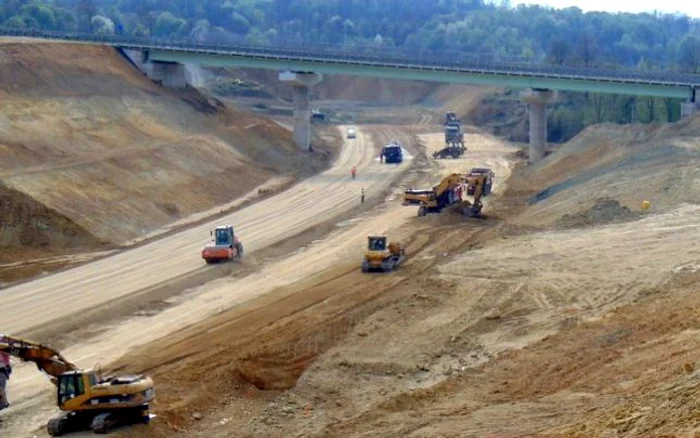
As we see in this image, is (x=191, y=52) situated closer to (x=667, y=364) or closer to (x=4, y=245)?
(x=4, y=245)

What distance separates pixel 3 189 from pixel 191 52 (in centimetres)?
4450

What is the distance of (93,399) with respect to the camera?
107 ft

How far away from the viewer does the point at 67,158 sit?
3172 inches

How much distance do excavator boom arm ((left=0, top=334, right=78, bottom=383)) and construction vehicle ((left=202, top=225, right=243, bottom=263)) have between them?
25434 millimetres

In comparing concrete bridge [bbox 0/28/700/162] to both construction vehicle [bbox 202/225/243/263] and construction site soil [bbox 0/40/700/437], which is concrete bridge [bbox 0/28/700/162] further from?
construction vehicle [bbox 202/225/243/263]

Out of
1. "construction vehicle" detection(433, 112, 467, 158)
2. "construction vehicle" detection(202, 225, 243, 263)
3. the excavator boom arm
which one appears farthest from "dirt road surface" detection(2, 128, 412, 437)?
"construction vehicle" detection(433, 112, 467, 158)

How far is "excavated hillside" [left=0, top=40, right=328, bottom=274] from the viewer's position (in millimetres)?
70312

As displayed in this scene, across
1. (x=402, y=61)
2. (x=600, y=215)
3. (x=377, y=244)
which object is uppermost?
(x=402, y=61)

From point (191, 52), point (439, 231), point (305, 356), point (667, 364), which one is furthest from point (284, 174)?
point (667, 364)

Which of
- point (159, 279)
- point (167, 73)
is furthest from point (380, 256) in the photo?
point (167, 73)

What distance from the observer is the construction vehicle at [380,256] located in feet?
180

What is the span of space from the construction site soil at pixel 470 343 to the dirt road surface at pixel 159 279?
4.72 feet

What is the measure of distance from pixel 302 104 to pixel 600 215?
49.0 metres

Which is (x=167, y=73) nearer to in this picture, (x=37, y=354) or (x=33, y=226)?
(x=33, y=226)
